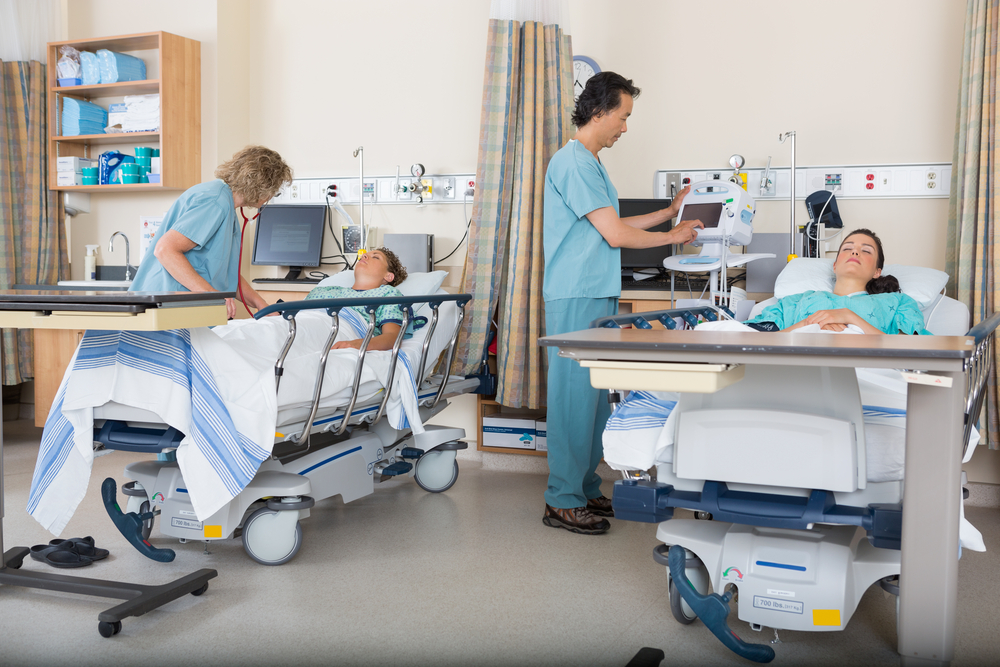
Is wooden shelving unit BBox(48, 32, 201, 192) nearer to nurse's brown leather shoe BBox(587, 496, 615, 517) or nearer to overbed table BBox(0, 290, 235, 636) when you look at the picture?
overbed table BBox(0, 290, 235, 636)

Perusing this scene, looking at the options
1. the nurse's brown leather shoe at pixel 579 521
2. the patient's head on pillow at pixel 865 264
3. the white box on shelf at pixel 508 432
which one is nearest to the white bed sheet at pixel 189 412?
the nurse's brown leather shoe at pixel 579 521

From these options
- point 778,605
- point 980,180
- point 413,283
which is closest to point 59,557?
point 413,283

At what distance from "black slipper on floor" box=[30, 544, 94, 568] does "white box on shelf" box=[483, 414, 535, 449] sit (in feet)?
6.31

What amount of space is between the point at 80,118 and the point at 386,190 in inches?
73.6

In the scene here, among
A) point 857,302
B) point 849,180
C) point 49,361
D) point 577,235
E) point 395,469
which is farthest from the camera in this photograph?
point 49,361

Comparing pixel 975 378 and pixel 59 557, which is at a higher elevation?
pixel 975 378

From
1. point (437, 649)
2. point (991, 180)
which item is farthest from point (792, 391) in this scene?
point (991, 180)

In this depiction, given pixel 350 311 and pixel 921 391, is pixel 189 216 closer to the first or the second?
pixel 350 311

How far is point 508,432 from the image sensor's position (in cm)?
387

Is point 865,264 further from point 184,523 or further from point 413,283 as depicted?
point 184,523

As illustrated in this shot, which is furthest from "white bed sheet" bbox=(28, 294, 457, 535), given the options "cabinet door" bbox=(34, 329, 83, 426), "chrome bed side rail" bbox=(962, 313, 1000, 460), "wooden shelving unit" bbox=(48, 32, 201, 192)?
"wooden shelving unit" bbox=(48, 32, 201, 192)

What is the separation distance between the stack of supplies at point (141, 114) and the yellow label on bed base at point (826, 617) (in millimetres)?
4107

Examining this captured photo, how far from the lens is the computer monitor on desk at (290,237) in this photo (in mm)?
4250

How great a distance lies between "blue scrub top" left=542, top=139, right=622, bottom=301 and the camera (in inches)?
112
